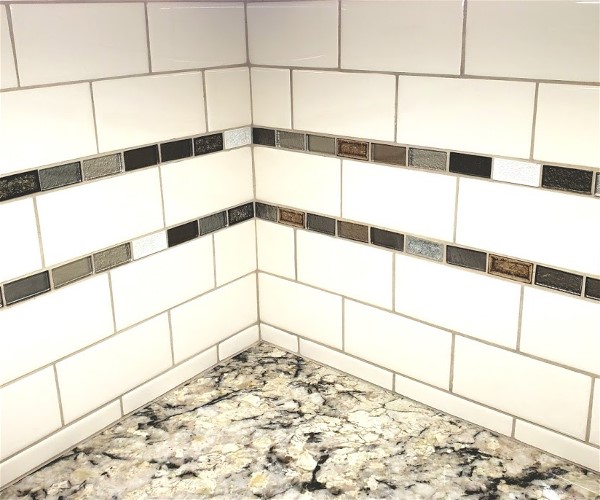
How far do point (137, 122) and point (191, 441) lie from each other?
20.6 inches

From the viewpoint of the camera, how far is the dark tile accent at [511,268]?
954 mm

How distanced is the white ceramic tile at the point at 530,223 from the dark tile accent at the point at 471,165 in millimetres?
13

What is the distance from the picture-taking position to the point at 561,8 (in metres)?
0.83

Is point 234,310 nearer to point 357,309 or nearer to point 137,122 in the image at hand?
point 357,309

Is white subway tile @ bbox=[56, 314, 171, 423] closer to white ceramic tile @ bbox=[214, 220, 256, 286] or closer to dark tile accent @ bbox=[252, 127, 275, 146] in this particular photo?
white ceramic tile @ bbox=[214, 220, 256, 286]

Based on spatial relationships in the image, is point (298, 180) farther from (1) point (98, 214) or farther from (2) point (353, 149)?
(1) point (98, 214)

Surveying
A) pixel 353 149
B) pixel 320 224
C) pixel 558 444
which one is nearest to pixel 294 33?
pixel 353 149

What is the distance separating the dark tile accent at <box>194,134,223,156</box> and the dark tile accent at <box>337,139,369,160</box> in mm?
228

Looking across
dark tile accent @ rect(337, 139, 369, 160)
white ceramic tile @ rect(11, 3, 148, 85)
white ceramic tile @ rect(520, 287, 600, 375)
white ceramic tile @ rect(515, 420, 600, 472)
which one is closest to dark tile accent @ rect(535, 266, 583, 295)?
white ceramic tile @ rect(520, 287, 600, 375)

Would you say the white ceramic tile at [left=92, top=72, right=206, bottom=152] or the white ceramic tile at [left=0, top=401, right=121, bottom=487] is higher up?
the white ceramic tile at [left=92, top=72, right=206, bottom=152]

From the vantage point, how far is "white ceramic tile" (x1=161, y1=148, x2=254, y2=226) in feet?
3.75

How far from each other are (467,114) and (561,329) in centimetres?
34

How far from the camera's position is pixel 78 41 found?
0.94 meters

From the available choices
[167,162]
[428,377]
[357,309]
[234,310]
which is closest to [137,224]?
[167,162]
